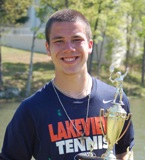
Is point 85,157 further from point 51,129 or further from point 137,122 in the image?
point 137,122

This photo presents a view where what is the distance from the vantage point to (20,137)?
225 centimetres

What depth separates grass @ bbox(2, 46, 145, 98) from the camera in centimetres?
2366

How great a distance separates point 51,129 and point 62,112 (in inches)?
3.8

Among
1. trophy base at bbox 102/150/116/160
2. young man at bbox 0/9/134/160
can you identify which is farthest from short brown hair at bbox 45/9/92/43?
trophy base at bbox 102/150/116/160

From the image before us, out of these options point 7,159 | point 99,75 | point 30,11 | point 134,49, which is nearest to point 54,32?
point 7,159

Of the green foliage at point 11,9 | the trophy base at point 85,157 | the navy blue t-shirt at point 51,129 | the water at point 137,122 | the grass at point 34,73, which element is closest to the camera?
the trophy base at point 85,157

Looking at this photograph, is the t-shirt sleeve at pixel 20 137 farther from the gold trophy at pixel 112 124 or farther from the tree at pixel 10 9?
the tree at pixel 10 9

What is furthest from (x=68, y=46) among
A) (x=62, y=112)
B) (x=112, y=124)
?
(x=112, y=124)

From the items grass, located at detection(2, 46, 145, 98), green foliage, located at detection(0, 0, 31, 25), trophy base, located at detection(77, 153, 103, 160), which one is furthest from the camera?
grass, located at detection(2, 46, 145, 98)

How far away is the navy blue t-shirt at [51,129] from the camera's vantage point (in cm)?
220

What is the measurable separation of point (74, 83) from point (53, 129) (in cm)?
24

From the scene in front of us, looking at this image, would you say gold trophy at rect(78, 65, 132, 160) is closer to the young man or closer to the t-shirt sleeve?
the young man

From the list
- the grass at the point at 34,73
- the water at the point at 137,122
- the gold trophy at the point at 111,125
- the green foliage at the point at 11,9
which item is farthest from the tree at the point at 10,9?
the gold trophy at the point at 111,125

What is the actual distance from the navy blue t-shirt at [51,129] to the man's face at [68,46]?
5.5 inches
